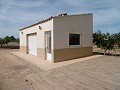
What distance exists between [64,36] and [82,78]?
6172 millimetres

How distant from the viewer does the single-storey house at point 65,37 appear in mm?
13156

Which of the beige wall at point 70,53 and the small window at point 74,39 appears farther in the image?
the small window at point 74,39

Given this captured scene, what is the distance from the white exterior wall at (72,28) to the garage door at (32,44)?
606 cm

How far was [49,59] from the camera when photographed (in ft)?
46.9

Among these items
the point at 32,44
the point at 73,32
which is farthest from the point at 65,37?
the point at 32,44

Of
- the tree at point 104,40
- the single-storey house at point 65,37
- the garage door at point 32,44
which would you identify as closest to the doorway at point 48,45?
the single-storey house at point 65,37

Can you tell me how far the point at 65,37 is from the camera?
45.2ft

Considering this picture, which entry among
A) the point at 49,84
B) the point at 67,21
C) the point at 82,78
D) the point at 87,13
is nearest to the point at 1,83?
the point at 49,84

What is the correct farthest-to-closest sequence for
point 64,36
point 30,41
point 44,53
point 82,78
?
point 30,41
point 44,53
point 64,36
point 82,78

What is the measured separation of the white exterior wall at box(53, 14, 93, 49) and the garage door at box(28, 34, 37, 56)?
6.06 m

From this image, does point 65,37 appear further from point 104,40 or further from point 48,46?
point 104,40

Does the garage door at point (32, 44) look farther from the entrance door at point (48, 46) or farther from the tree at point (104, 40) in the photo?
the tree at point (104, 40)

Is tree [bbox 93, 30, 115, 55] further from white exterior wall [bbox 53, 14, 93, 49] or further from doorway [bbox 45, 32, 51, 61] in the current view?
doorway [bbox 45, 32, 51, 61]

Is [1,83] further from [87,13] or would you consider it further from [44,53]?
[87,13]
